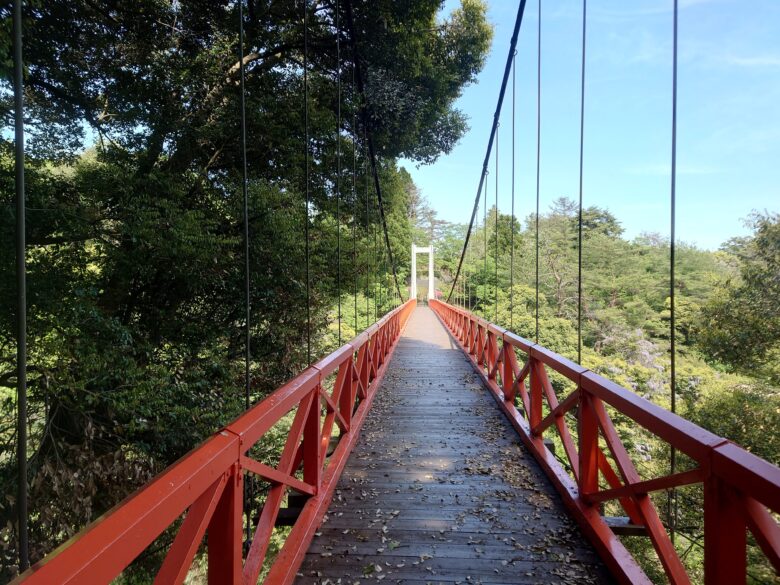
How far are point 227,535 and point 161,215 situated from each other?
169 inches

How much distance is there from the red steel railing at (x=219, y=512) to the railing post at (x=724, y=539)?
1222 mm

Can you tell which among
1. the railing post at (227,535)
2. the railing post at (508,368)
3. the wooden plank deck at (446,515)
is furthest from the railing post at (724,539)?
the railing post at (508,368)

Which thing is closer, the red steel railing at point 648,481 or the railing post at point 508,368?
the red steel railing at point 648,481

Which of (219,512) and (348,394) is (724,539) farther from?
(348,394)

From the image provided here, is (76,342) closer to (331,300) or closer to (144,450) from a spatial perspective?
(144,450)

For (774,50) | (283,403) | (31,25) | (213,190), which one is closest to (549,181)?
(774,50)

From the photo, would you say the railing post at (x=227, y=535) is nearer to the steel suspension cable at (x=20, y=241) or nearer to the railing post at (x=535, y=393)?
the steel suspension cable at (x=20, y=241)

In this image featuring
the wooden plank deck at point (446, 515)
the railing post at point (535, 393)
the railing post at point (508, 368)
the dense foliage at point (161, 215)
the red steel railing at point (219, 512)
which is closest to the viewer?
the red steel railing at point (219, 512)

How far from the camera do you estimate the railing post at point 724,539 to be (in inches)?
41.9

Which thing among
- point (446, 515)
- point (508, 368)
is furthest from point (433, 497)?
point (508, 368)

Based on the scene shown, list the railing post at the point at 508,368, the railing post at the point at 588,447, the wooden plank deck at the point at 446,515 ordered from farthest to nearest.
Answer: the railing post at the point at 508,368, the railing post at the point at 588,447, the wooden plank deck at the point at 446,515

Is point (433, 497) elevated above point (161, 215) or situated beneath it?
situated beneath

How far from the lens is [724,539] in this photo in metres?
1.07

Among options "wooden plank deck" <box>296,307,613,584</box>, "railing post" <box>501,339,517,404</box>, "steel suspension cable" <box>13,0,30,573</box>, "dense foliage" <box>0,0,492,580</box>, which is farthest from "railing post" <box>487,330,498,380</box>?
"steel suspension cable" <box>13,0,30,573</box>
